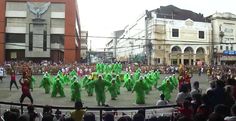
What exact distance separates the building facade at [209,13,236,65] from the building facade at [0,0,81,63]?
2863 centimetres

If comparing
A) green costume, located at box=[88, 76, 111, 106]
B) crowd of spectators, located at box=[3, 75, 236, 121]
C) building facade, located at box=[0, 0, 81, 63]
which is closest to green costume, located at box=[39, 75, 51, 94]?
green costume, located at box=[88, 76, 111, 106]

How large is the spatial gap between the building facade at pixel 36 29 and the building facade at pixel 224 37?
2863cm

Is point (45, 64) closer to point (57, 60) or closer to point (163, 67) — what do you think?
point (57, 60)

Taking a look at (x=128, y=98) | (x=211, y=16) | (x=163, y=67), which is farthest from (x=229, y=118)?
(x=211, y=16)

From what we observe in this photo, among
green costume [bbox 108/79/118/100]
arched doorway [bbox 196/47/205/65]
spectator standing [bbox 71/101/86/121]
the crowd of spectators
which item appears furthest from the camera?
arched doorway [bbox 196/47/205/65]

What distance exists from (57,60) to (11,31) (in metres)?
8.09

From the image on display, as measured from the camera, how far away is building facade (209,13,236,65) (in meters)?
75.7

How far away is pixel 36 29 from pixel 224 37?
36.6m

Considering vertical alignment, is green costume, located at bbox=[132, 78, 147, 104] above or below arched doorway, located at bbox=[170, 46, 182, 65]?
below

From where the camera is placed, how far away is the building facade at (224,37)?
75688 mm

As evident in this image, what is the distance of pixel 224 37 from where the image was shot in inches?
3078

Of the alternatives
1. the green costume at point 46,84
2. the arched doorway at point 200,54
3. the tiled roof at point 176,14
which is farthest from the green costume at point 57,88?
the arched doorway at point 200,54

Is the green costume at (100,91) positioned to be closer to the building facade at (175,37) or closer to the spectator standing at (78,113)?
the spectator standing at (78,113)

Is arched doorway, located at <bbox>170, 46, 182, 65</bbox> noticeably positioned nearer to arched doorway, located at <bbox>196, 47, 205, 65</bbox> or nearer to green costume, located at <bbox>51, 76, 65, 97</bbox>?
arched doorway, located at <bbox>196, 47, 205, 65</bbox>
